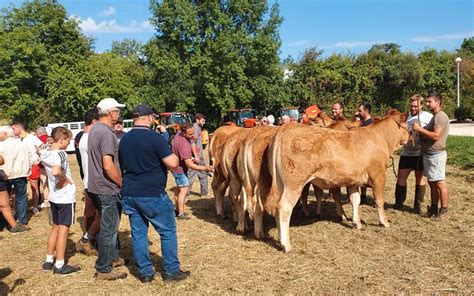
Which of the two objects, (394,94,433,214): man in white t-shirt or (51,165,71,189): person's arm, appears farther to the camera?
(394,94,433,214): man in white t-shirt

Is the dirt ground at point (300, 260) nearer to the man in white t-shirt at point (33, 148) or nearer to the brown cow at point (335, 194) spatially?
the brown cow at point (335, 194)

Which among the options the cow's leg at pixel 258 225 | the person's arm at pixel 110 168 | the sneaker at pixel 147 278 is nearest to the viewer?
the person's arm at pixel 110 168

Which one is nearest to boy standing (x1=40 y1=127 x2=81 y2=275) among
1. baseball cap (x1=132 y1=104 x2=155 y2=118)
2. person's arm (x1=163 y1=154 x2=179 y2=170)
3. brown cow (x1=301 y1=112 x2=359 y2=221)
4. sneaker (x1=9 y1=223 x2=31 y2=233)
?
baseball cap (x1=132 y1=104 x2=155 y2=118)

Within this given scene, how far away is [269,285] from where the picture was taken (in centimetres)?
433

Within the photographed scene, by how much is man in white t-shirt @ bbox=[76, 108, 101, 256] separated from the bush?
95.7 ft

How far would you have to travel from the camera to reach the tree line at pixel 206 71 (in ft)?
101

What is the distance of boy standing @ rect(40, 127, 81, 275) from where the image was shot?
4.79 metres

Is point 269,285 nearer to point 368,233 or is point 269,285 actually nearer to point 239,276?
point 239,276

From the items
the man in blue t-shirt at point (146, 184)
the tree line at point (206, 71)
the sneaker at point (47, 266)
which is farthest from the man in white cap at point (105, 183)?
the tree line at point (206, 71)

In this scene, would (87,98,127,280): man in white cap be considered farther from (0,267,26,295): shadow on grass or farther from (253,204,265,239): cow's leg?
(253,204,265,239): cow's leg

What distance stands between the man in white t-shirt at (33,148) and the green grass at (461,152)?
10.9 m

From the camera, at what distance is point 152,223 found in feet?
14.2

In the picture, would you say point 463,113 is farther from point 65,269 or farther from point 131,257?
point 65,269

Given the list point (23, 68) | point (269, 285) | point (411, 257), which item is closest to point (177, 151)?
point (269, 285)
